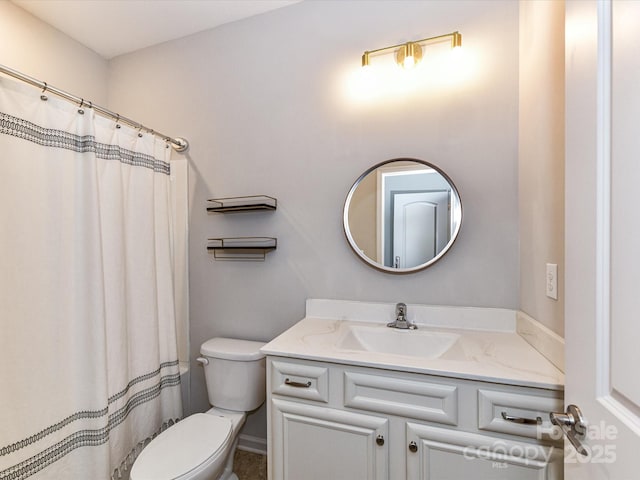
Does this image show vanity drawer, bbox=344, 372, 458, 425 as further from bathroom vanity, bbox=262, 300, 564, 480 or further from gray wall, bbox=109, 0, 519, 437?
gray wall, bbox=109, 0, 519, 437

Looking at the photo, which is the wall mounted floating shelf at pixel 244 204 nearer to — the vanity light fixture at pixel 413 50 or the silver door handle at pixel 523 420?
the vanity light fixture at pixel 413 50

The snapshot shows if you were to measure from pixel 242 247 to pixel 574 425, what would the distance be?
5.19 feet

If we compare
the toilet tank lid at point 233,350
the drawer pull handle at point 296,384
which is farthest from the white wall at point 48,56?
the drawer pull handle at point 296,384

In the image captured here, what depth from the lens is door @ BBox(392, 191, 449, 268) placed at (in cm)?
155

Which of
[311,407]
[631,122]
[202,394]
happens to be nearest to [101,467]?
[202,394]

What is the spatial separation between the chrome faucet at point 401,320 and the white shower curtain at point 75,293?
52.0 inches

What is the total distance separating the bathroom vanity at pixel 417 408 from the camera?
981mm

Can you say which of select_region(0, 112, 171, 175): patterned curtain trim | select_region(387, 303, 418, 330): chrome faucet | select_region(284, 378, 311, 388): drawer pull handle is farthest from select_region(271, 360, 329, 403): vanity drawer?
select_region(0, 112, 171, 175): patterned curtain trim

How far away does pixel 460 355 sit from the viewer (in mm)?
1264

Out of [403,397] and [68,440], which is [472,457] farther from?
[68,440]

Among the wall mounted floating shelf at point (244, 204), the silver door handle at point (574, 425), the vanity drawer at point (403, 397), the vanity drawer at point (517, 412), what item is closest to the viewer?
the silver door handle at point (574, 425)

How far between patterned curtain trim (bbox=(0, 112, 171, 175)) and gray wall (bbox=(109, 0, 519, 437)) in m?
0.40

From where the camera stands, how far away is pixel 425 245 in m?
1.57

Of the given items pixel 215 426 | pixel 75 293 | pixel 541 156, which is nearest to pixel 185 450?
pixel 215 426
